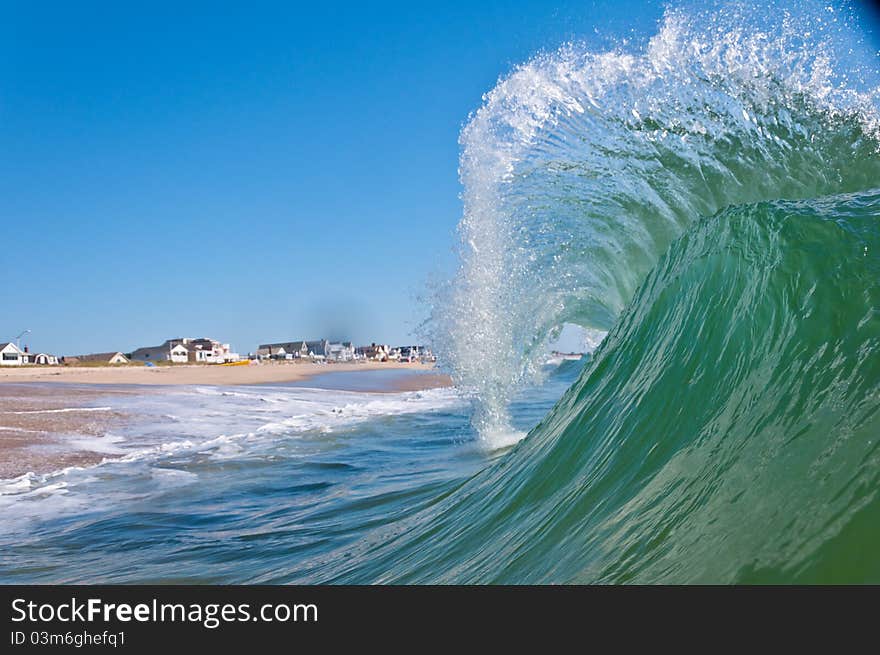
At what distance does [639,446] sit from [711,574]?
131 cm

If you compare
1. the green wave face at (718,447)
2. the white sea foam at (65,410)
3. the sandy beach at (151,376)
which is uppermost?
the green wave face at (718,447)

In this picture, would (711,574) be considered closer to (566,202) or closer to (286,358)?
(566,202)

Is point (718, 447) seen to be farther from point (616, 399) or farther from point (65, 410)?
point (65, 410)

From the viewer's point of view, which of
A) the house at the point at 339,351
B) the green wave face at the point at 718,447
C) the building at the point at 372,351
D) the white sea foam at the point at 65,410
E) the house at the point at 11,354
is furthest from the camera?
the building at the point at 372,351

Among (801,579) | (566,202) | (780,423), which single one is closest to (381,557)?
(780,423)

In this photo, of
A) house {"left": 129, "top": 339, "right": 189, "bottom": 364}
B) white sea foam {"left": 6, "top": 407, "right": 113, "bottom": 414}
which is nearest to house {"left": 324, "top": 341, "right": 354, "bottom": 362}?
house {"left": 129, "top": 339, "right": 189, "bottom": 364}

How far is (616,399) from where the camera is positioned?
3.89m

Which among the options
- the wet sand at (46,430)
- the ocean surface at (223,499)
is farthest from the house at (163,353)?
the ocean surface at (223,499)

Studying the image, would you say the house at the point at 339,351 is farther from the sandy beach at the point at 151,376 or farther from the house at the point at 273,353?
the sandy beach at the point at 151,376

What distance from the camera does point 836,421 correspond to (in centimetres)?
212

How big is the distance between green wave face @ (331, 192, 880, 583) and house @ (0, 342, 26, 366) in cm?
6904

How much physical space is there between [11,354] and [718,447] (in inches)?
2896

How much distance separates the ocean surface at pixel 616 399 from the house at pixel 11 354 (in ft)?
208

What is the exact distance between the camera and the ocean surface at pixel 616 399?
2.14 meters
